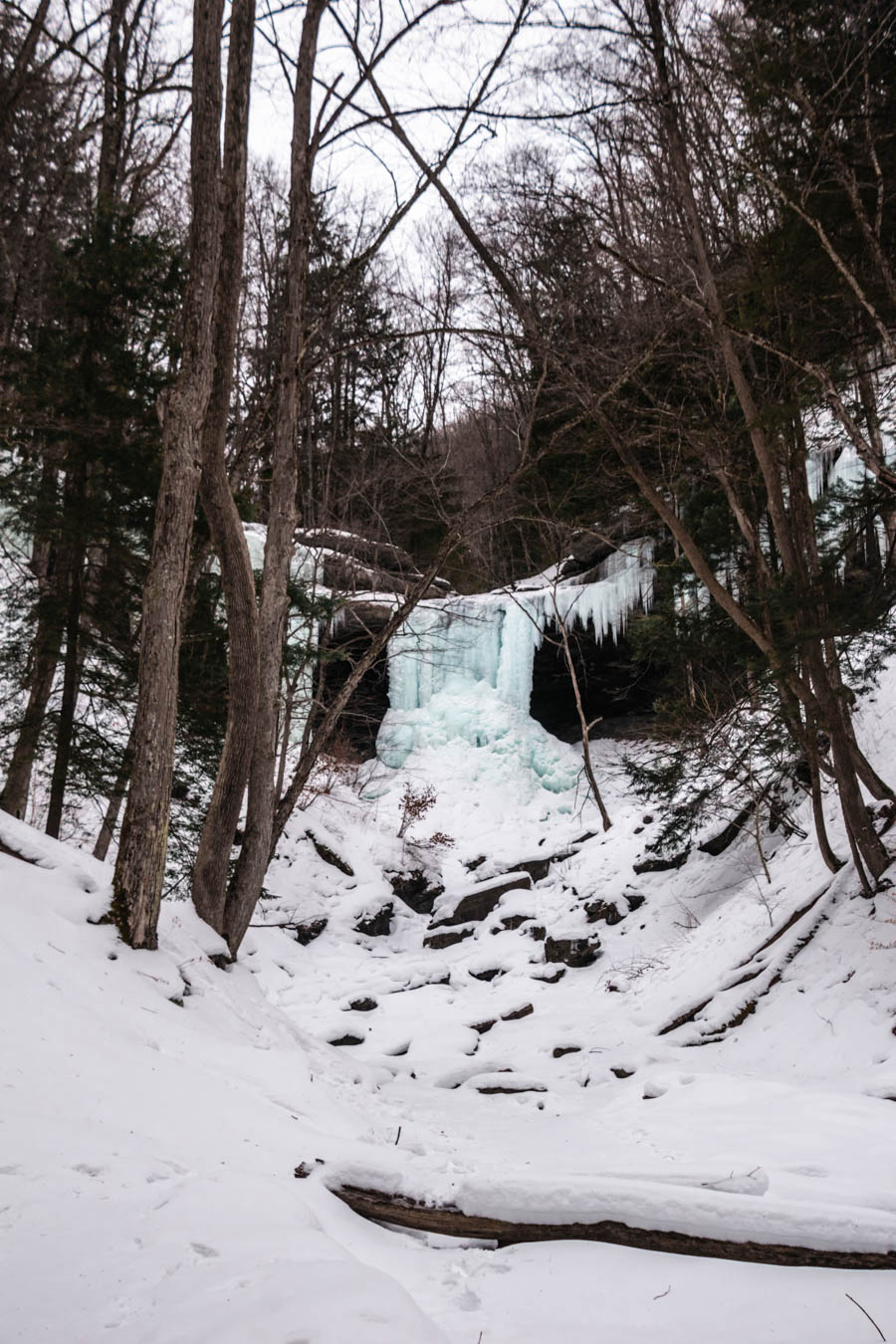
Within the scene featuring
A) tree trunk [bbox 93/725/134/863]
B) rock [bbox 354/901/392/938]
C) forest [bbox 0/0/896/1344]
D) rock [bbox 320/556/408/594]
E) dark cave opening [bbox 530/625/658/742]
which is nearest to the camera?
forest [bbox 0/0/896/1344]

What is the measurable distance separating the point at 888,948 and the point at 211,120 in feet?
23.1

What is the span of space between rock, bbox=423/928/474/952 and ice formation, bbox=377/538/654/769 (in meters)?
4.88

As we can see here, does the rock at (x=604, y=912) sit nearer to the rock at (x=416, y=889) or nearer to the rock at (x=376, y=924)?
the rock at (x=416, y=889)

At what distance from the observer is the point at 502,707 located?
16.2 metres

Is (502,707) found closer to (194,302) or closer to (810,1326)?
(194,302)

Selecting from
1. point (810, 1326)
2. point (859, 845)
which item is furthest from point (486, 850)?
point (810, 1326)

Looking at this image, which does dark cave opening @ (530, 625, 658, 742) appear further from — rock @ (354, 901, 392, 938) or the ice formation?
rock @ (354, 901, 392, 938)

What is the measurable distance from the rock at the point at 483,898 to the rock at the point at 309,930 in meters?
1.79

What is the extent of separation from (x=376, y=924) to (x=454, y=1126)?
7.33m

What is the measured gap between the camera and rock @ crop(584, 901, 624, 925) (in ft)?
33.0

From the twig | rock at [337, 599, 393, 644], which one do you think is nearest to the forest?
the twig

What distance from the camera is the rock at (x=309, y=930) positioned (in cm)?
1105

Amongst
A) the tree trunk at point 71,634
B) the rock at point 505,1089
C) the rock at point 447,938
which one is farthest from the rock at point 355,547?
the rock at point 505,1089

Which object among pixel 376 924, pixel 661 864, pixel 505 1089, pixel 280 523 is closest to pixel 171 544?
Answer: pixel 280 523
